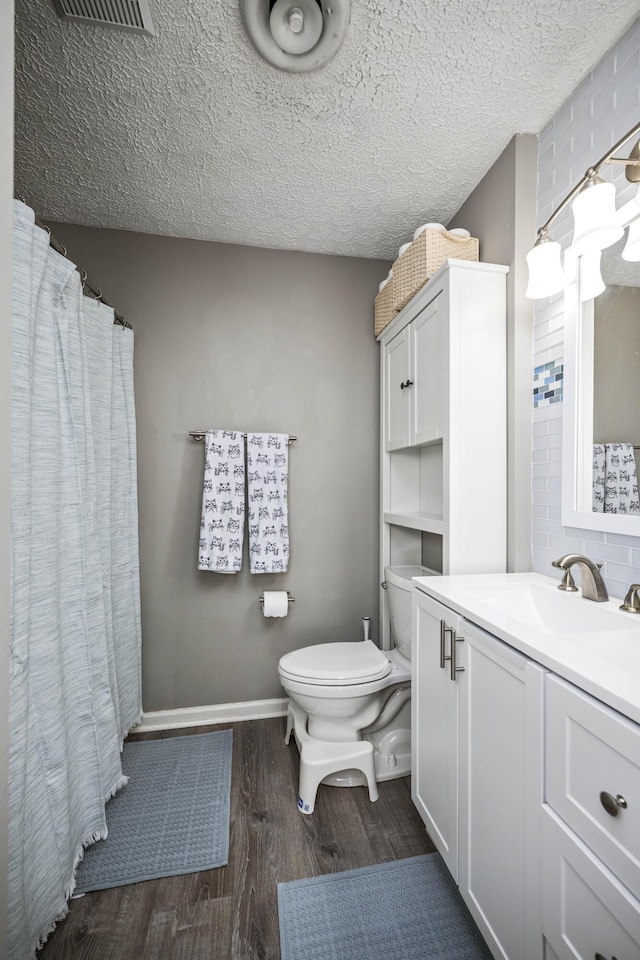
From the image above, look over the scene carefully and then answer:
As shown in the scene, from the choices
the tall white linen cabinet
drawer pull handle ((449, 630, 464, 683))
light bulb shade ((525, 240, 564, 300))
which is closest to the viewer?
drawer pull handle ((449, 630, 464, 683))

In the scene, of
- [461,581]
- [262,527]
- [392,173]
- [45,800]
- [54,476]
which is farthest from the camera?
[262,527]

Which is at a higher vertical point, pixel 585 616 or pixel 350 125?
pixel 350 125

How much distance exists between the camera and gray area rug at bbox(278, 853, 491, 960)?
112 cm

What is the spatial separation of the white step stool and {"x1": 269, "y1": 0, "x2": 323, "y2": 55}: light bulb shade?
2278 millimetres

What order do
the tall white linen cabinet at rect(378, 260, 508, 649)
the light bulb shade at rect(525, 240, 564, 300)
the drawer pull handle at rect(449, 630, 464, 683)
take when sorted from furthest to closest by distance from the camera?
the tall white linen cabinet at rect(378, 260, 508, 649) → the light bulb shade at rect(525, 240, 564, 300) → the drawer pull handle at rect(449, 630, 464, 683)

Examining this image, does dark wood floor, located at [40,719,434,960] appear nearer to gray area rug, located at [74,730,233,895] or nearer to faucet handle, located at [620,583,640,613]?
gray area rug, located at [74,730,233,895]

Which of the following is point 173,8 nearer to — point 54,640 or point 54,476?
point 54,476

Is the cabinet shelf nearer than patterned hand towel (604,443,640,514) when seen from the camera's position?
No

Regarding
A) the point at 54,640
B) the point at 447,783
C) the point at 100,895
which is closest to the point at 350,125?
the point at 54,640

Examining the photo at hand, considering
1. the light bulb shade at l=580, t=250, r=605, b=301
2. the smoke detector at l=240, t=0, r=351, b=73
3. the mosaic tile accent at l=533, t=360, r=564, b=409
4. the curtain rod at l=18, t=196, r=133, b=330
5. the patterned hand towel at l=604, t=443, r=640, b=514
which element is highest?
the smoke detector at l=240, t=0, r=351, b=73

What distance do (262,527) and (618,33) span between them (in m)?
2.08

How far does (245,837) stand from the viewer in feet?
4.88

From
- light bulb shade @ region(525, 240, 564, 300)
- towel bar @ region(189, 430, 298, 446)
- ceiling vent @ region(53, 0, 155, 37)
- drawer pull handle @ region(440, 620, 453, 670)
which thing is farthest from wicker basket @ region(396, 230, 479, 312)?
drawer pull handle @ region(440, 620, 453, 670)

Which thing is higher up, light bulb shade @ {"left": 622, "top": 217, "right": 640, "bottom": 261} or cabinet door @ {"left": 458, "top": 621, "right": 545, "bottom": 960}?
light bulb shade @ {"left": 622, "top": 217, "right": 640, "bottom": 261}
